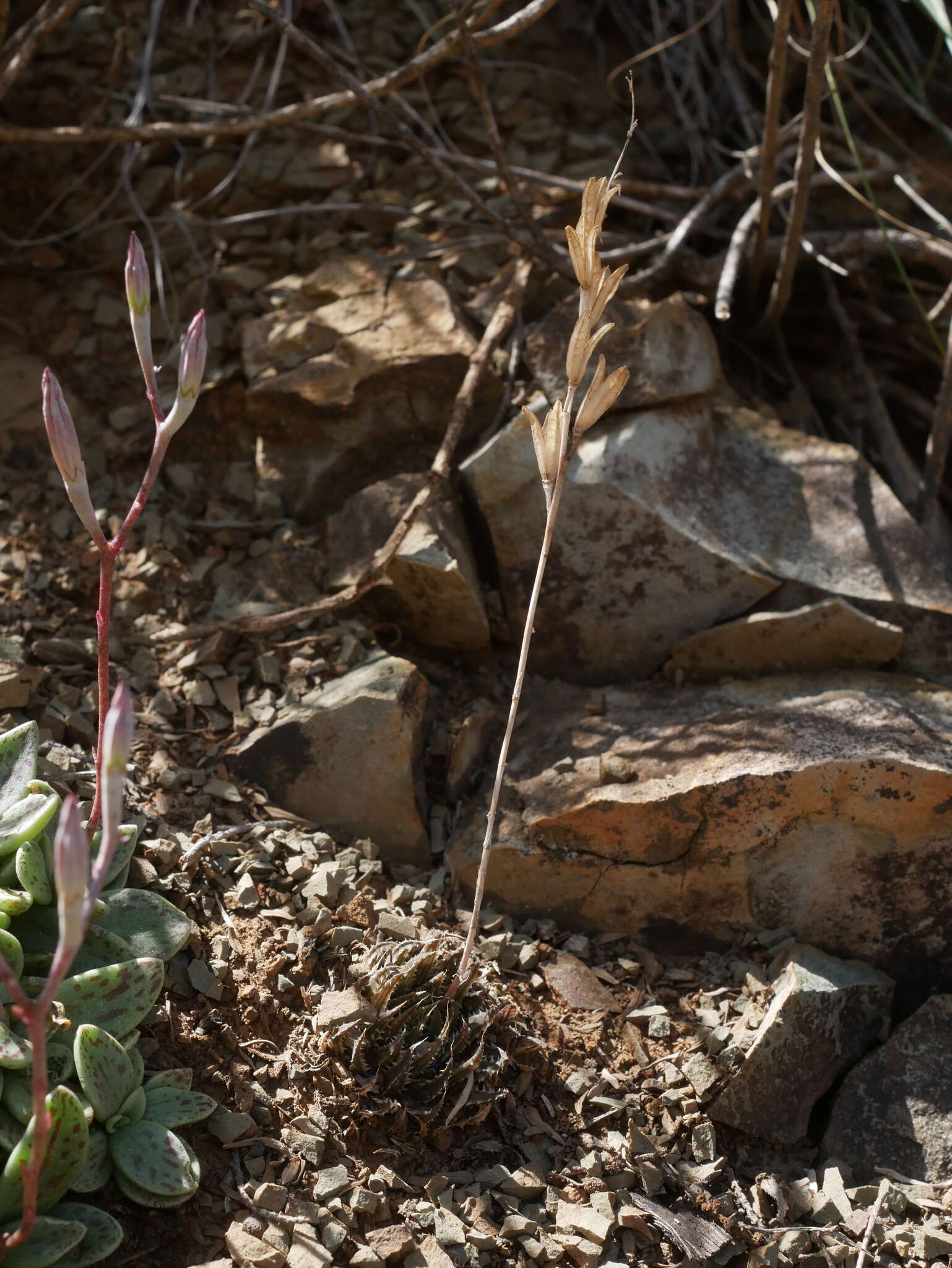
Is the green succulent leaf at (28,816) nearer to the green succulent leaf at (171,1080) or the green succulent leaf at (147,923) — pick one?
the green succulent leaf at (147,923)

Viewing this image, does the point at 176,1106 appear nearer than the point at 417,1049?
Yes

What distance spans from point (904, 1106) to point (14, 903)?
1.70m

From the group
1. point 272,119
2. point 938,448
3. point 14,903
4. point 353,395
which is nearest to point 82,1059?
point 14,903

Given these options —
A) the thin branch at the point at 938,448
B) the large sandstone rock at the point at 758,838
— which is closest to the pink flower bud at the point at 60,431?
the large sandstone rock at the point at 758,838

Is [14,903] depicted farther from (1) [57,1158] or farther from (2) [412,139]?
(2) [412,139]

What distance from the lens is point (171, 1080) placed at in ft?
5.81

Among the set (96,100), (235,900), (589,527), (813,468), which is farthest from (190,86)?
(235,900)

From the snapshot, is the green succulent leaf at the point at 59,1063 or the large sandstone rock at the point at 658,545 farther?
the large sandstone rock at the point at 658,545

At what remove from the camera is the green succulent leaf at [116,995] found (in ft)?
5.57

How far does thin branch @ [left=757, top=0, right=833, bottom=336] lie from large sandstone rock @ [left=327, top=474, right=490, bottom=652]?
1.11m

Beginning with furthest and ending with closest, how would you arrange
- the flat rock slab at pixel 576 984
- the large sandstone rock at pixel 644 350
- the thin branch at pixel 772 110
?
the large sandstone rock at pixel 644 350, the thin branch at pixel 772 110, the flat rock slab at pixel 576 984

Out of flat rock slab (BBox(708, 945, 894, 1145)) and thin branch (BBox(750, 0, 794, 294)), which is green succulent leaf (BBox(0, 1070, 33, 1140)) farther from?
thin branch (BBox(750, 0, 794, 294))

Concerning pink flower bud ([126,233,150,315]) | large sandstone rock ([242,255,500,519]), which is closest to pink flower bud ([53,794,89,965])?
pink flower bud ([126,233,150,315])

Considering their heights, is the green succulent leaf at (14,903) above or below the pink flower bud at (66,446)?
below
